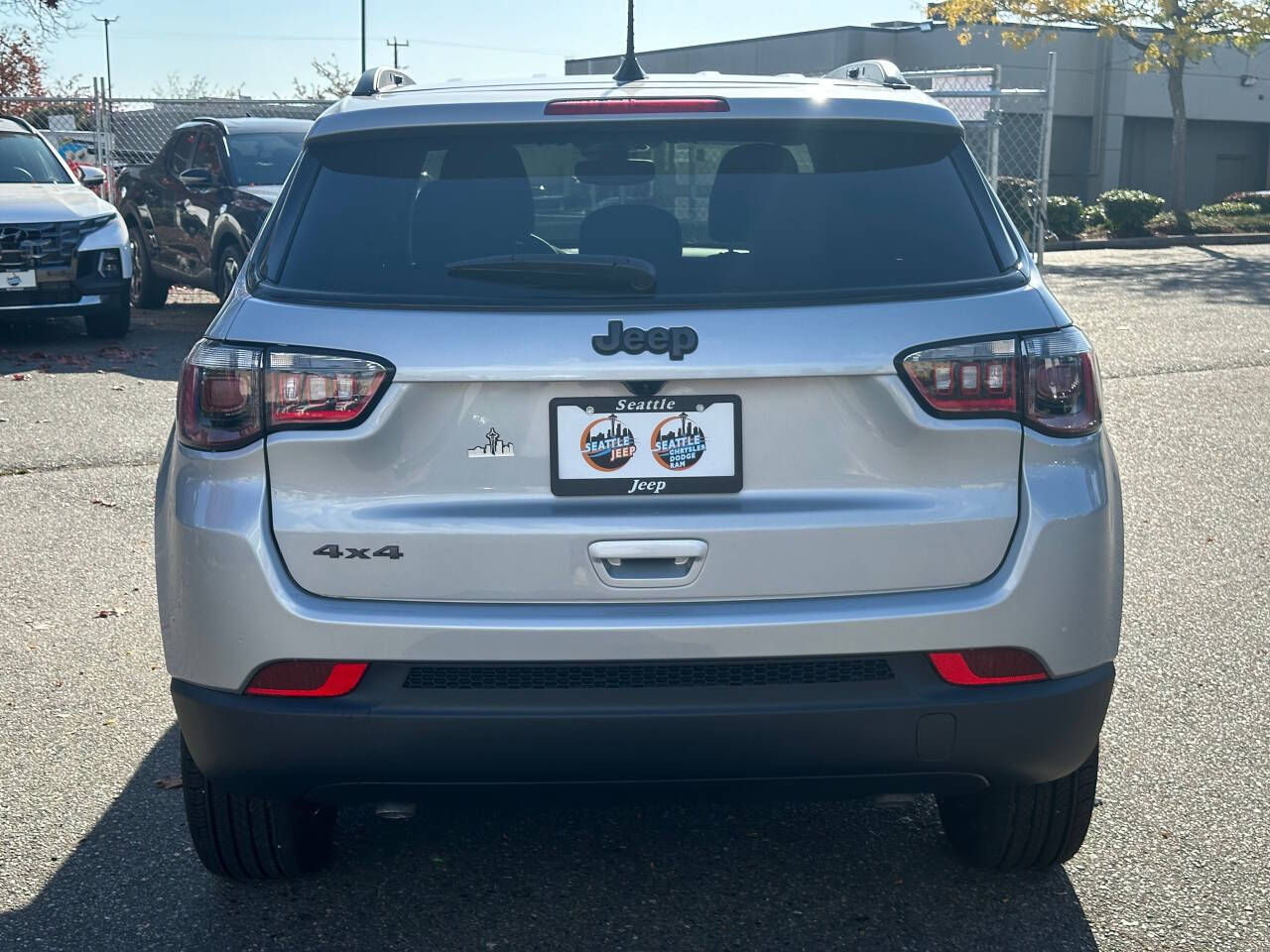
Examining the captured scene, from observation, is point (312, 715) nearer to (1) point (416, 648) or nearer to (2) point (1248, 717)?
(1) point (416, 648)

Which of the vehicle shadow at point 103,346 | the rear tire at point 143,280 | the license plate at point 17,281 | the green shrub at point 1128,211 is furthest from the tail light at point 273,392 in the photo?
the green shrub at point 1128,211

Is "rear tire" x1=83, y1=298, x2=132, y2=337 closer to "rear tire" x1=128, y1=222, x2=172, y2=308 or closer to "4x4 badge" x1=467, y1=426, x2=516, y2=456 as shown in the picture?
"rear tire" x1=128, y1=222, x2=172, y2=308

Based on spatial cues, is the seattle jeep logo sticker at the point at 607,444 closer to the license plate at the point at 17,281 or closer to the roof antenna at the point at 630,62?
the roof antenna at the point at 630,62

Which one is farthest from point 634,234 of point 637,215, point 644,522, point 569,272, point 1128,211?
point 1128,211

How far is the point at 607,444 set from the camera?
2914 millimetres

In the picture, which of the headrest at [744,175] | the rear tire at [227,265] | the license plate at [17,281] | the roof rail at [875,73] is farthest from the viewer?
the rear tire at [227,265]

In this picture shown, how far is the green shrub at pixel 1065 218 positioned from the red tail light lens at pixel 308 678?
2592 centimetres

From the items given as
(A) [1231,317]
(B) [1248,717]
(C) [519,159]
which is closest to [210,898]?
(C) [519,159]

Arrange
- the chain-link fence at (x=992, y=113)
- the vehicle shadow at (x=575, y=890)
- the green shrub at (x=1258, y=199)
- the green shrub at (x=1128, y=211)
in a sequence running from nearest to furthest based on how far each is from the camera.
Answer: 1. the vehicle shadow at (x=575, y=890)
2. the chain-link fence at (x=992, y=113)
3. the green shrub at (x=1128, y=211)
4. the green shrub at (x=1258, y=199)

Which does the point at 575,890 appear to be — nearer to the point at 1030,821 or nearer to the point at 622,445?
the point at 1030,821

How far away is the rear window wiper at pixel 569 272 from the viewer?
9.74 ft

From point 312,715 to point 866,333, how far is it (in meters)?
1.28

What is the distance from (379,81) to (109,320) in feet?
34.6

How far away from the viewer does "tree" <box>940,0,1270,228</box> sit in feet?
104
